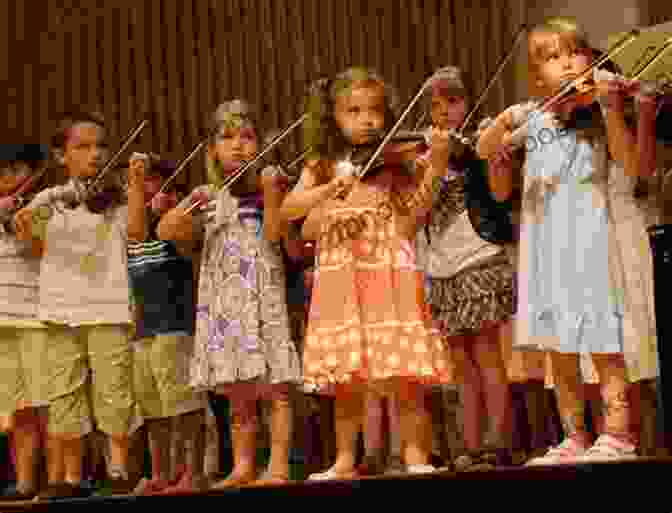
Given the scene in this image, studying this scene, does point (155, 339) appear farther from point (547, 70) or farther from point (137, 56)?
point (137, 56)

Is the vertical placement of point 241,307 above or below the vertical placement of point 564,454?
above

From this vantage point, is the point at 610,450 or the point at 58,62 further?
the point at 58,62

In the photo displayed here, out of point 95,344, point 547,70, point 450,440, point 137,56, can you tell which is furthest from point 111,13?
point 547,70

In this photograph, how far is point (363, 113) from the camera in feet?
12.0

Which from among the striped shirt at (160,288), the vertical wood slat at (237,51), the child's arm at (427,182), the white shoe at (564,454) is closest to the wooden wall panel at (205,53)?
the vertical wood slat at (237,51)

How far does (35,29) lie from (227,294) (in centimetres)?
246

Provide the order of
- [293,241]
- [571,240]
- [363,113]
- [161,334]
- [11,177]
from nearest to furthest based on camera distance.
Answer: [571,240] → [363,113] → [293,241] → [161,334] → [11,177]

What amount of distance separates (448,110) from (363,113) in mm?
364

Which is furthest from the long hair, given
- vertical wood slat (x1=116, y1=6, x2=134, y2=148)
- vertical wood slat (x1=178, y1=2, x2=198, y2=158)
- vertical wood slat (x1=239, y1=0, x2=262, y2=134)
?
vertical wood slat (x1=116, y1=6, x2=134, y2=148)

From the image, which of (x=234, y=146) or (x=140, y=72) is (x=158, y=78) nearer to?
(x=140, y=72)

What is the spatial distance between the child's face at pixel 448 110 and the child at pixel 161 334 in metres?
0.79

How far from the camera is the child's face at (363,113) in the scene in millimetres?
3658

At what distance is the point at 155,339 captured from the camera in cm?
420

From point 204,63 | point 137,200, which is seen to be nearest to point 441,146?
point 137,200
